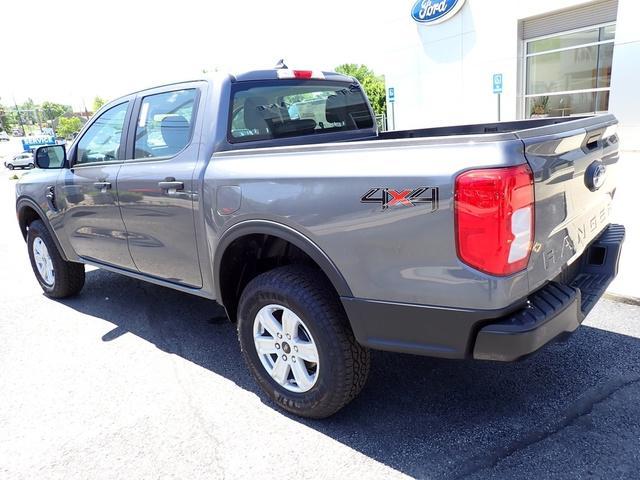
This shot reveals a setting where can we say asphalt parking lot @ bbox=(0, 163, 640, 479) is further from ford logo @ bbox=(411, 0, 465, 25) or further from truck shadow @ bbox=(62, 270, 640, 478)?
ford logo @ bbox=(411, 0, 465, 25)

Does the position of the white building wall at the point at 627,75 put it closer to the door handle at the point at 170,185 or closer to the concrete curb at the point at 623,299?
the concrete curb at the point at 623,299

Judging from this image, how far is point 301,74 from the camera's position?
368cm

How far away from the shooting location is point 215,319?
436 cm

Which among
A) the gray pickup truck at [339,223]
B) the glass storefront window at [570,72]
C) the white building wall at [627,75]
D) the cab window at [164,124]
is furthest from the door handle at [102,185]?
the glass storefront window at [570,72]

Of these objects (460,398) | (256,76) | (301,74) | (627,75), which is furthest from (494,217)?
(627,75)

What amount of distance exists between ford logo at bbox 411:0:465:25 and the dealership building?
1.2 inches

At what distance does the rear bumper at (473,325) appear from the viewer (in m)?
2.04

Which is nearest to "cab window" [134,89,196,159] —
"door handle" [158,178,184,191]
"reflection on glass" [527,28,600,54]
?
"door handle" [158,178,184,191]

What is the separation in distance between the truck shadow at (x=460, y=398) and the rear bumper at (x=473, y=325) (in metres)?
0.58

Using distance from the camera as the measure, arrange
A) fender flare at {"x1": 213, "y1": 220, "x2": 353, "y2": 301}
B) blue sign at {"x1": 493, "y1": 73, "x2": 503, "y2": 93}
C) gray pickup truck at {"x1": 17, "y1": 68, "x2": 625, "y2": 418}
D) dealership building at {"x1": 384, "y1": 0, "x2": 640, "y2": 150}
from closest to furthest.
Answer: gray pickup truck at {"x1": 17, "y1": 68, "x2": 625, "y2": 418}, fender flare at {"x1": 213, "y1": 220, "x2": 353, "y2": 301}, dealership building at {"x1": 384, "y1": 0, "x2": 640, "y2": 150}, blue sign at {"x1": 493, "y1": 73, "x2": 503, "y2": 93}

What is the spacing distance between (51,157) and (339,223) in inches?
128

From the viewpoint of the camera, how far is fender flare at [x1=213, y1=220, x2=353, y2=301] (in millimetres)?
2406

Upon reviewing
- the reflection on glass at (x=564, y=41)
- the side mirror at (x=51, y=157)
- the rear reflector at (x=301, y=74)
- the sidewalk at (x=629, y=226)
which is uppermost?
the reflection on glass at (x=564, y=41)

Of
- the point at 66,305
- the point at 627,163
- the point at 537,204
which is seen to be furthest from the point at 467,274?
the point at 627,163
